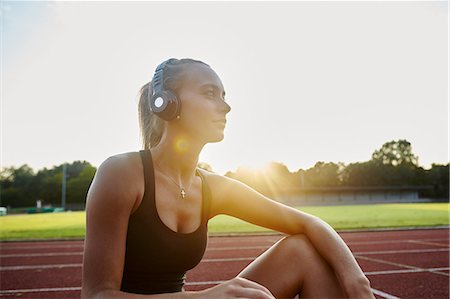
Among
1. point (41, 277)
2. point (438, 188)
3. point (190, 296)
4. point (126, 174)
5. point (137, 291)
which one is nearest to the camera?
point (190, 296)

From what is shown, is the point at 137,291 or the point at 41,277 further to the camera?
the point at 41,277

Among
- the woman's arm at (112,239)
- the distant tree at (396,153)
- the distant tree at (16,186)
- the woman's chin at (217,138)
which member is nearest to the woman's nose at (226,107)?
the woman's chin at (217,138)

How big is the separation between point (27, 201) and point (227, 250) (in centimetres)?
7580

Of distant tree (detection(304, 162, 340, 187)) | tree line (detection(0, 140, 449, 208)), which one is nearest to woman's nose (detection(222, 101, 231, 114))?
tree line (detection(0, 140, 449, 208))

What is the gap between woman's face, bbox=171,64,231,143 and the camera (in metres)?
2.05

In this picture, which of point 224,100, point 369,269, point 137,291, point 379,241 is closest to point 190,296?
point 137,291

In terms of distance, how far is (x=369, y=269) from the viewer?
6.89m

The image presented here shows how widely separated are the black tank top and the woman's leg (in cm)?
42

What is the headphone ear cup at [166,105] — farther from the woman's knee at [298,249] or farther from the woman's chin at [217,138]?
the woman's knee at [298,249]

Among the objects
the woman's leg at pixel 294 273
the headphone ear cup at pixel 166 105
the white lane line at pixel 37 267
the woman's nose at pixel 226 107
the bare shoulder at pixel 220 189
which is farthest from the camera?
the white lane line at pixel 37 267

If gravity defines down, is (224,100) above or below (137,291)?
above

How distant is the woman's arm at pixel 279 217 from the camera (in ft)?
7.48

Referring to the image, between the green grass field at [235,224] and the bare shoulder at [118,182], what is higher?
the bare shoulder at [118,182]

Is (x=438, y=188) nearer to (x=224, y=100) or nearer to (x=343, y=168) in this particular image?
(x=343, y=168)
